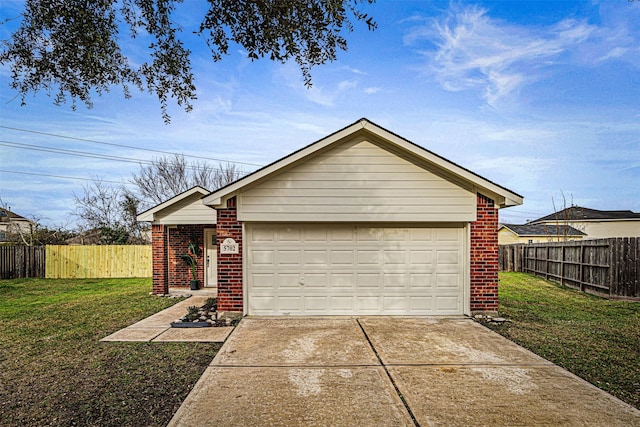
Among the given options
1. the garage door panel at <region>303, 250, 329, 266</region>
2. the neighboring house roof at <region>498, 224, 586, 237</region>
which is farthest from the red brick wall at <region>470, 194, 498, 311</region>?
the neighboring house roof at <region>498, 224, 586, 237</region>

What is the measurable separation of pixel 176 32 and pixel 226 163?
91.6 feet

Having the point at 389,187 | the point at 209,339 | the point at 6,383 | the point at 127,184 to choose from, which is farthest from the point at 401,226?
the point at 127,184

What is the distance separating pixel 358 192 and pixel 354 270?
1849 mm

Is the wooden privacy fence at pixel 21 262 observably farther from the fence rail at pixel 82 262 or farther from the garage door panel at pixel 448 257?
the garage door panel at pixel 448 257

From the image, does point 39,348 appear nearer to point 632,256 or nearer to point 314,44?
point 314,44

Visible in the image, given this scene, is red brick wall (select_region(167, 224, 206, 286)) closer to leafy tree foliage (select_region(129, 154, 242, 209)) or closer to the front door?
the front door

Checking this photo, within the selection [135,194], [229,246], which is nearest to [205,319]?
[229,246]

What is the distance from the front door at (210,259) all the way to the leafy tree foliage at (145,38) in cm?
911

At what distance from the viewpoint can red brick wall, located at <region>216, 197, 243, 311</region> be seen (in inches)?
321

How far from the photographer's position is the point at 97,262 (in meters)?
18.4

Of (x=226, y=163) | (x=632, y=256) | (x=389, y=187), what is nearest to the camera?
(x=389, y=187)

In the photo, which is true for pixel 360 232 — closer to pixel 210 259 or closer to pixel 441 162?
pixel 441 162

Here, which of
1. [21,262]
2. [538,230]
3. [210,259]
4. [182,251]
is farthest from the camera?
[538,230]

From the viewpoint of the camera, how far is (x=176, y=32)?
521cm
